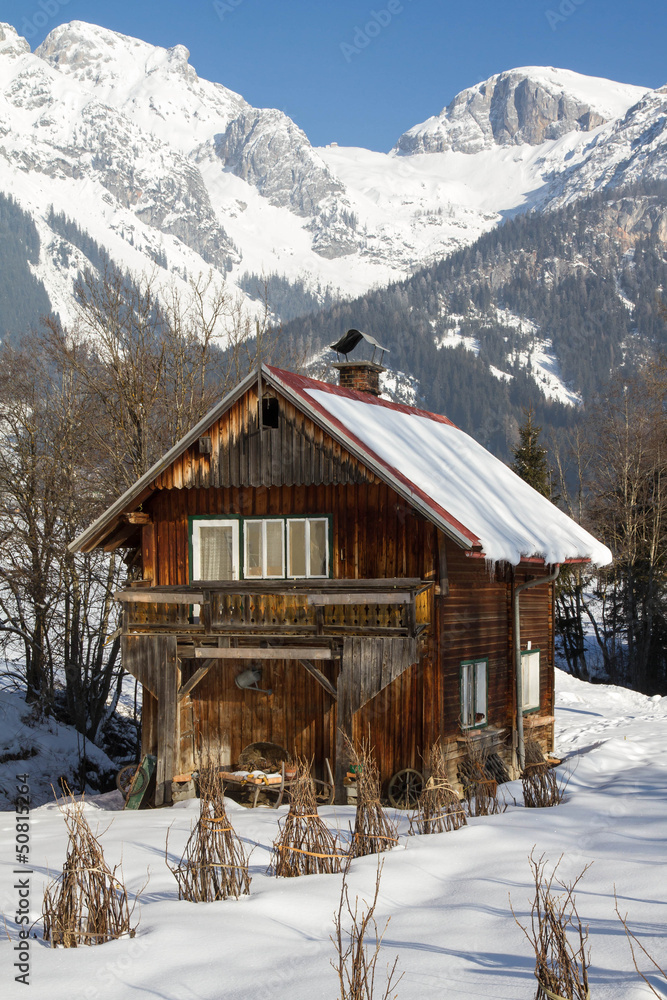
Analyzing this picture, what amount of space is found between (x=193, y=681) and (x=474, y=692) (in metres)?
5.45

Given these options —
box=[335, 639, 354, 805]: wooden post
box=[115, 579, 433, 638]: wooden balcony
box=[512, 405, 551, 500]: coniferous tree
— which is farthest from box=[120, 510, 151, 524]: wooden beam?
box=[512, 405, 551, 500]: coniferous tree

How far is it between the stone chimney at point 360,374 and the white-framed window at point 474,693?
7610 millimetres

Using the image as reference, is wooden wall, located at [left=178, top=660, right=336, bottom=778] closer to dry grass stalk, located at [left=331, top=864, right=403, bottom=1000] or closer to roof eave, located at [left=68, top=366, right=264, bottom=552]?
roof eave, located at [left=68, top=366, right=264, bottom=552]

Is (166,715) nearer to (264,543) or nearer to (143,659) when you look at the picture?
(143,659)

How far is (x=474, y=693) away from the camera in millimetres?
19328

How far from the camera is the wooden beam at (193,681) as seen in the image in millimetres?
18750

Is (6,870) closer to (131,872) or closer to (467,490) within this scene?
(131,872)

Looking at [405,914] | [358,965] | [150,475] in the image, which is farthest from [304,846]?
[150,475]

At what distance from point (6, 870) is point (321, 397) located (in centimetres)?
1044

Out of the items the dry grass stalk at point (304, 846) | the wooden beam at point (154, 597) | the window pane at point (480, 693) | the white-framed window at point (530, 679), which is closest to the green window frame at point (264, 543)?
the wooden beam at point (154, 597)

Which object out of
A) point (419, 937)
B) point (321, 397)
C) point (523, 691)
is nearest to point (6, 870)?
point (419, 937)

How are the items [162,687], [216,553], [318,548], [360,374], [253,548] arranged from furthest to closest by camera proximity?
[360,374], [216,553], [162,687], [253,548], [318,548]

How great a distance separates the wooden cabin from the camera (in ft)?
57.0

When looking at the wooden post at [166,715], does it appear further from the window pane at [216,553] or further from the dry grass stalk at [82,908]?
the dry grass stalk at [82,908]
